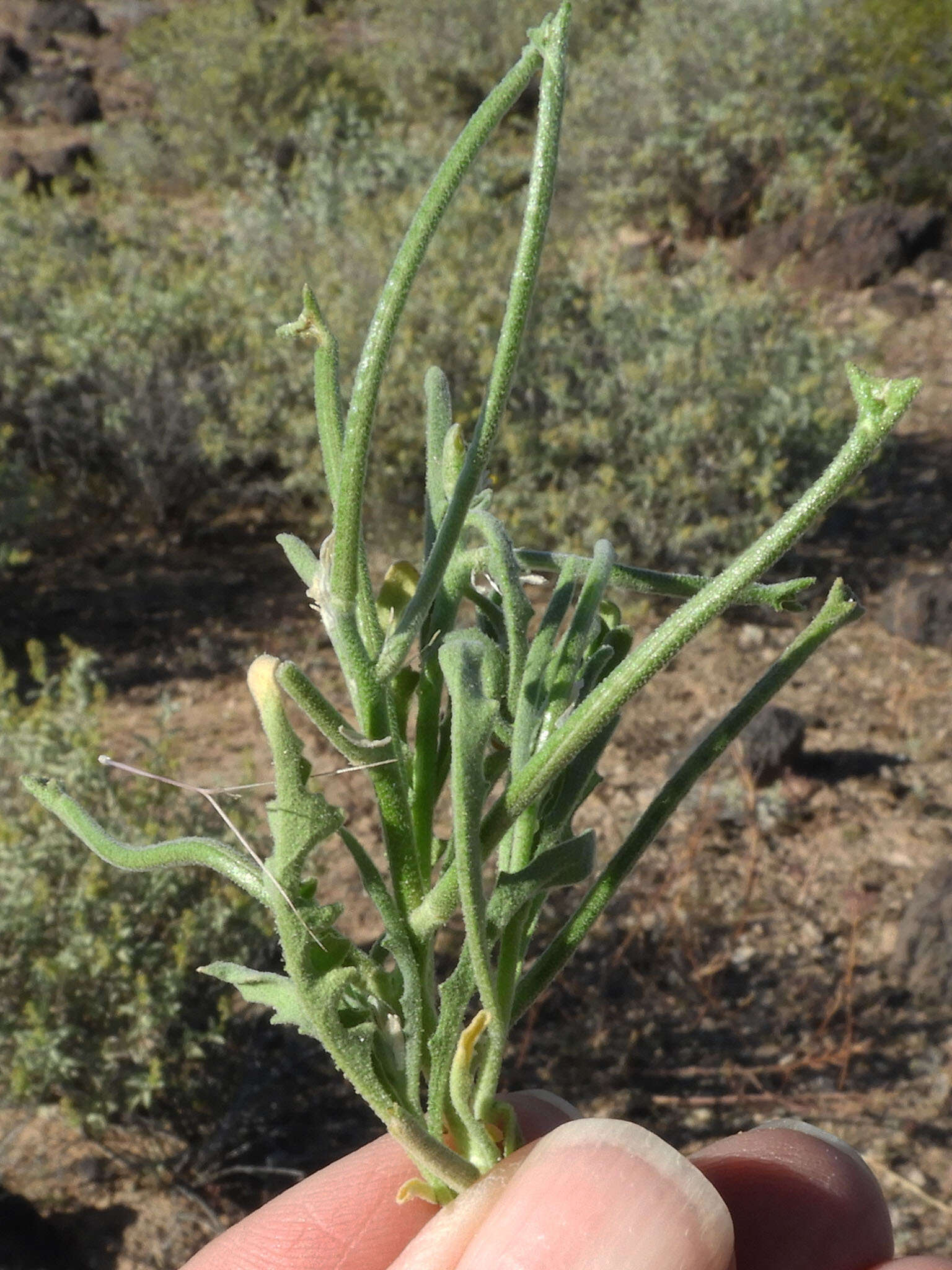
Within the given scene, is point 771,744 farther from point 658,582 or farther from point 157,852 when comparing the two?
point 157,852

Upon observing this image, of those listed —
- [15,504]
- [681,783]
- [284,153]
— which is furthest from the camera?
[284,153]

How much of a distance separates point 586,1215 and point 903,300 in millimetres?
7304

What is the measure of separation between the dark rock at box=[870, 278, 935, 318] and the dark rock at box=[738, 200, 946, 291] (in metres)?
0.23

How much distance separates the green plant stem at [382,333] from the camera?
0.87 meters

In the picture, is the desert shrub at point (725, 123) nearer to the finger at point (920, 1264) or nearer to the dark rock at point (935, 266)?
the dark rock at point (935, 266)

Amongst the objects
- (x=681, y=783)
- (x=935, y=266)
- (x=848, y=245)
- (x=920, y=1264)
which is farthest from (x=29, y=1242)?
(x=935, y=266)

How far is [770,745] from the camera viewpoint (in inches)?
164

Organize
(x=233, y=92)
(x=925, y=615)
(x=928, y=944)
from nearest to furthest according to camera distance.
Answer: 1. (x=928, y=944)
2. (x=925, y=615)
3. (x=233, y=92)

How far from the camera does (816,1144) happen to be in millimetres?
1633

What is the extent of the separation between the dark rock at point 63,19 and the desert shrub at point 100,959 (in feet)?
55.2

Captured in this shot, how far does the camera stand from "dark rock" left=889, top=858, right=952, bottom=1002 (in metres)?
3.44

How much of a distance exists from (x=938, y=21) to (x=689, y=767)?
9695mm

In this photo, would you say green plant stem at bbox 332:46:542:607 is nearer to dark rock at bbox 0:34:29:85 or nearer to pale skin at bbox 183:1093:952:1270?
pale skin at bbox 183:1093:952:1270

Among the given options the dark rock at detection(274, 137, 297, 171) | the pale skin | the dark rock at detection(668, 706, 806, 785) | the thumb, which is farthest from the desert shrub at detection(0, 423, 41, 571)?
the dark rock at detection(274, 137, 297, 171)
